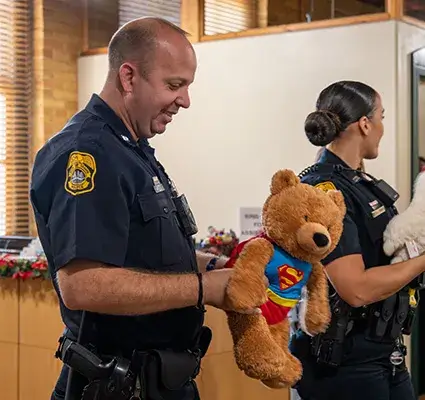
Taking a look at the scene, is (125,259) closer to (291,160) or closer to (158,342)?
(158,342)

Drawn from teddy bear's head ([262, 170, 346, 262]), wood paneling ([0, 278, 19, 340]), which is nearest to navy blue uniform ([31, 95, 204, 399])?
teddy bear's head ([262, 170, 346, 262])

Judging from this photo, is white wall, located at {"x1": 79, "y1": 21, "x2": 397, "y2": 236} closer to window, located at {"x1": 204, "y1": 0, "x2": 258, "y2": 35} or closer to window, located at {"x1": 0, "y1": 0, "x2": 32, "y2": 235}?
window, located at {"x1": 204, "y1": 0, "x2": 258, "y2": 35}

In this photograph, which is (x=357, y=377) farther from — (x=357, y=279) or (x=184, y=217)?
(x=184, y=217)

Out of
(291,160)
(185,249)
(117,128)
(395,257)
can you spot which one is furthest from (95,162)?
(291,160)

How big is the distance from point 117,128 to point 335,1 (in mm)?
3430

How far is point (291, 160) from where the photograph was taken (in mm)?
5020

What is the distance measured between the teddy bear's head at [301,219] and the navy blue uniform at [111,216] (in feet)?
0.73

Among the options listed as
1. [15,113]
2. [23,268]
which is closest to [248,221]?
[23,268]

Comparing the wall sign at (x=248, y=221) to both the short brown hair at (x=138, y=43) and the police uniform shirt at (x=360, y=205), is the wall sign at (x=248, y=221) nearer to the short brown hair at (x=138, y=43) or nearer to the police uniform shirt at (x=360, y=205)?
the police uniform shirt at (x=360, y=205)

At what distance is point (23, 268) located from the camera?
13.4ft

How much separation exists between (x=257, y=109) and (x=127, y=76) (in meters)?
3.46

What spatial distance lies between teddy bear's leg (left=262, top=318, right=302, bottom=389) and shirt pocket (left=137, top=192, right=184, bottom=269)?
0.28 m

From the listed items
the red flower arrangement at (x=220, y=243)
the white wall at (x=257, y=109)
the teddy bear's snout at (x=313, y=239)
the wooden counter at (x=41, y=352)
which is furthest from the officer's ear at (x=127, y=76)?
the white wall at (x=257, y=109)

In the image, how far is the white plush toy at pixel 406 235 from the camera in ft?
7.50
